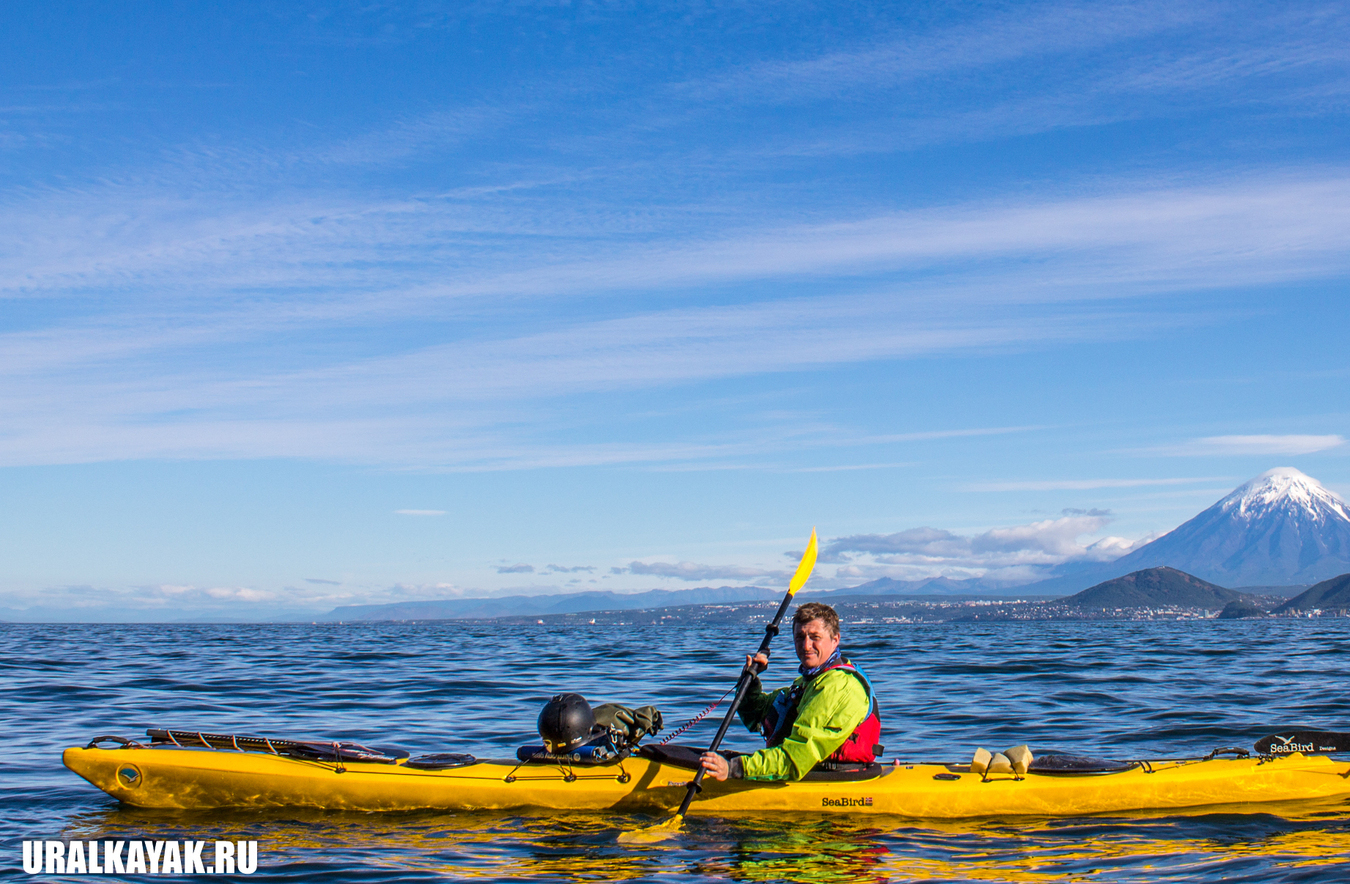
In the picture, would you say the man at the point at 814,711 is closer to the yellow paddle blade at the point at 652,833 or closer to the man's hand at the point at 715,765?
the man's hand at the point at 715,765

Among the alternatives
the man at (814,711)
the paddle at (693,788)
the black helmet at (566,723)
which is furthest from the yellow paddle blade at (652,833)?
the black helmet at (566,723)

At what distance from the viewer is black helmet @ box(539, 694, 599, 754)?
8.94m

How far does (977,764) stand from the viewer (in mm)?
8969

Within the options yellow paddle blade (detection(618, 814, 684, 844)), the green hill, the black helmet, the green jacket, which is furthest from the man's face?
the green hill

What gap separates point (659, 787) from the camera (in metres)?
8.86

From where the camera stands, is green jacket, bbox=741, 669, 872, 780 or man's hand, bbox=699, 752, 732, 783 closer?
man's hand, bbox=699, 752, 732, 783

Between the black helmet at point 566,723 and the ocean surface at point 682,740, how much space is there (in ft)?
1.95

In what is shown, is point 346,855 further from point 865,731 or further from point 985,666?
point 985,666

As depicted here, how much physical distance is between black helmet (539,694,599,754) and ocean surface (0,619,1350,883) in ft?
1.95

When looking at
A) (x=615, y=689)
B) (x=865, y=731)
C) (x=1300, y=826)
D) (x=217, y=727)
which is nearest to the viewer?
(x=1300, y=826)

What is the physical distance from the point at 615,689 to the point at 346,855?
492 inches

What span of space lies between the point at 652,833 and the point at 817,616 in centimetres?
192

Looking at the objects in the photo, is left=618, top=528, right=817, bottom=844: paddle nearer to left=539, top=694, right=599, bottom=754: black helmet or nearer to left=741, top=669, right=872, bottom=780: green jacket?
left=741, top=669, right=872, bottom=780: green jacket

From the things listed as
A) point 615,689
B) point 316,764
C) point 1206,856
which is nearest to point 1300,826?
point 1206,856
